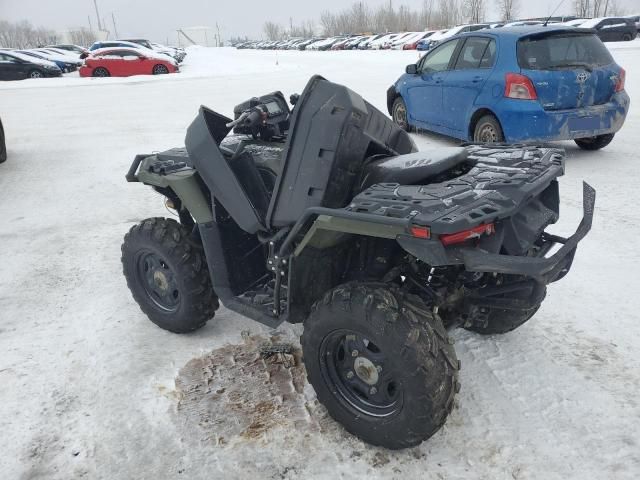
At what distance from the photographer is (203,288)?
3.07 metres

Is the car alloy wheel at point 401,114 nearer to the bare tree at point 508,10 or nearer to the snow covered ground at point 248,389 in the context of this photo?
the snow covered ground at point 248,389

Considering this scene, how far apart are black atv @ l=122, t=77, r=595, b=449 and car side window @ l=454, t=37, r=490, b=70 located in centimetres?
451

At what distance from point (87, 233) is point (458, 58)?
531 centimetres

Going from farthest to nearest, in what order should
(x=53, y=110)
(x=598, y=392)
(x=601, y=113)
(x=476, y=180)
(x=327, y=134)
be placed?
(x=53, y=110) < (x=601, y=113) < (x=598, y=392) < (x=327, y=134) < (x=476, y=180)

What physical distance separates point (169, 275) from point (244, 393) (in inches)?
35.8

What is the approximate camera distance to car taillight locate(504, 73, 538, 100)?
235 inches

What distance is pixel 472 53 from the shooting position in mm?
6938

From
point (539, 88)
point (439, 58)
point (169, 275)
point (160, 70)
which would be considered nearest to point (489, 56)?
point (539, 88)

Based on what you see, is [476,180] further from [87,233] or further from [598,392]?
[87,233]

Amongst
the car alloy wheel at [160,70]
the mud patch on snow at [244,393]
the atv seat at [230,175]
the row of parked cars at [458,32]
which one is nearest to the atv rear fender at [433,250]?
the atv seat at [230,175]

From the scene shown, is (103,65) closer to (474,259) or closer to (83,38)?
(474,259)

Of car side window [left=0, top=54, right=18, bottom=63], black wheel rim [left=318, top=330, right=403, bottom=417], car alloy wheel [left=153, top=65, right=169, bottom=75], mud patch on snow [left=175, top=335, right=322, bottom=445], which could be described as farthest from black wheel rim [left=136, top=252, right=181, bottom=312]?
car side window [left=0, top=54, right=18, bottom=63]

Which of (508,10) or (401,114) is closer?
Answer: (401,114)

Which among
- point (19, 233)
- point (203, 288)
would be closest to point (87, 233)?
point (19, 233)
